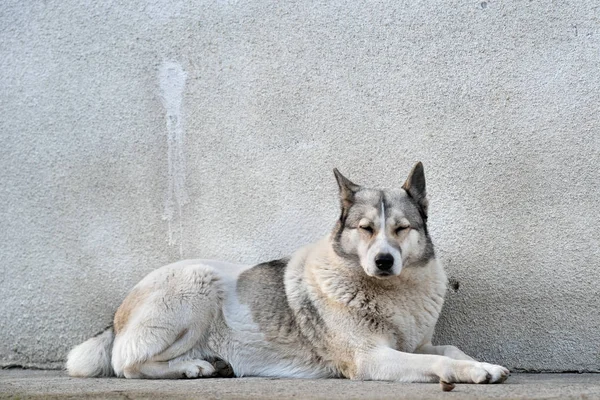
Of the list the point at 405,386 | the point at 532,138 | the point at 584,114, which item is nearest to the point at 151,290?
the point at 405,386

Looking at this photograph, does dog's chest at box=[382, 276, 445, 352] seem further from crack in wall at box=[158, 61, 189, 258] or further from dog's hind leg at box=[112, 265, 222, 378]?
crack in wall at box=[158, 61, 189, 258]

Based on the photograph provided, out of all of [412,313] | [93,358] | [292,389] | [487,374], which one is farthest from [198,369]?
[487,374]

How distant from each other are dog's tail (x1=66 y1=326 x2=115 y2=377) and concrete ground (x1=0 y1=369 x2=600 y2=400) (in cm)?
24

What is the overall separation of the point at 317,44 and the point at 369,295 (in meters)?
1.86

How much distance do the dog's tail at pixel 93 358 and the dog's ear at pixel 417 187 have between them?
6.86ft

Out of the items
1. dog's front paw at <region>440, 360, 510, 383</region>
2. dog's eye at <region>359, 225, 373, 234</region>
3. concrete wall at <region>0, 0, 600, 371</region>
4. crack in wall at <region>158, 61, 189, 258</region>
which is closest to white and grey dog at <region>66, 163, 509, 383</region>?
dog's eye at <region>359, 225, 373, 234</region>

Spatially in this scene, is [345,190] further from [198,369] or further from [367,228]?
[198,369]

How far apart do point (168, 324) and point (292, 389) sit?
45.6 inches

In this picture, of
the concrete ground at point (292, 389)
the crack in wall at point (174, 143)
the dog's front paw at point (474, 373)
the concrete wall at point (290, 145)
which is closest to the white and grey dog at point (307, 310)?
the concrete ground at point (292, 389)

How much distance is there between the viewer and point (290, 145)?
211 inches

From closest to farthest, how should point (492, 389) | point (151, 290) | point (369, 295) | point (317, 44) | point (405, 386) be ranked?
1. point (492, 389)
2. point (405, 386)
3. point (369, 295)
4. point (151, 290)
5. point (317, 44)

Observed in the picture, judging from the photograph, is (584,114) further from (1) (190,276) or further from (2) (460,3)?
(1) (190,276)

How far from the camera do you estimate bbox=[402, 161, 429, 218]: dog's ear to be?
4.62 meters

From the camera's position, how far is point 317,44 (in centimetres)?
534
